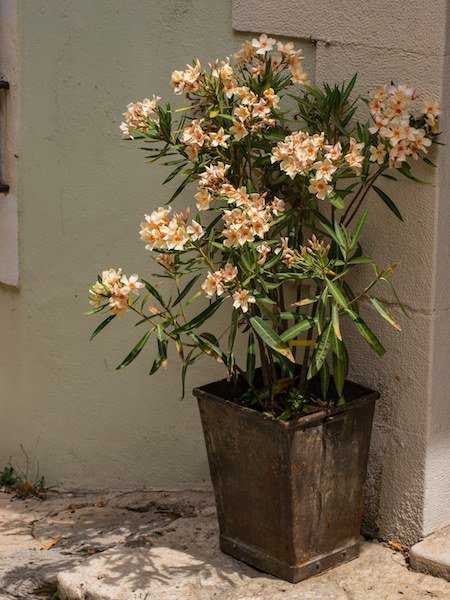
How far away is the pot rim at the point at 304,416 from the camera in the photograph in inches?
145

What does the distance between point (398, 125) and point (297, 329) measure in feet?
2.27

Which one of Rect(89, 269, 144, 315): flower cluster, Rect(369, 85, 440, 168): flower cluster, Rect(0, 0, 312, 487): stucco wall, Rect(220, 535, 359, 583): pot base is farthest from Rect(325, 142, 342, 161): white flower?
Rect(220, 535, 359, 583): pot base

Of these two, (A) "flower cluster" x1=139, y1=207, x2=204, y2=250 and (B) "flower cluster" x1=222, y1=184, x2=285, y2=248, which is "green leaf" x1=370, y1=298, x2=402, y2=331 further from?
(A) "flower cluster" x1=139, y1=207, x2=204, y2=250

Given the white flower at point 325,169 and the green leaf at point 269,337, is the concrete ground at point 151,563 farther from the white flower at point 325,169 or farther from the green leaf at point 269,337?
the white flower at point 325,169

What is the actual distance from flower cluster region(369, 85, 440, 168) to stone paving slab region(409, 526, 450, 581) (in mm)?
1256

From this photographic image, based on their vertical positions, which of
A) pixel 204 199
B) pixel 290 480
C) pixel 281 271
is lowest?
pixel 290 480

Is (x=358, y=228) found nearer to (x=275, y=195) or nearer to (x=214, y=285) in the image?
(x=275, y=195)

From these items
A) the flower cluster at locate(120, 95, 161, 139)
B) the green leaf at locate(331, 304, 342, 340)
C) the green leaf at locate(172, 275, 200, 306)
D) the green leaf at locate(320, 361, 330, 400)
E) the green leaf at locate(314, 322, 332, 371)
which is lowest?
the green leaf at locate(320, 361, 330, 400)

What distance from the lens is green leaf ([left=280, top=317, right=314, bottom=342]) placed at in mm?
3676

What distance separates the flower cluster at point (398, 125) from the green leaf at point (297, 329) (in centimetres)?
54

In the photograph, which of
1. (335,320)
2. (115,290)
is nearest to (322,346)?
(335,320)

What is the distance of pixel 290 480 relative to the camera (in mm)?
3707

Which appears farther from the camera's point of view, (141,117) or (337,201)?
(141,117)

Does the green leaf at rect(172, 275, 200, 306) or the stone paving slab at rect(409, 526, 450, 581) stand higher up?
the green leaf at rect(172, 275, 200, 306)
